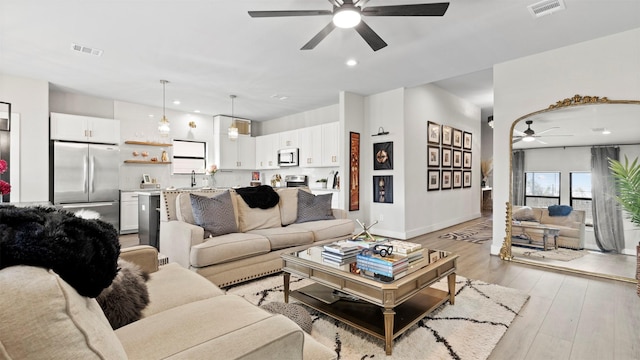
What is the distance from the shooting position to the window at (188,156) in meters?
6.88

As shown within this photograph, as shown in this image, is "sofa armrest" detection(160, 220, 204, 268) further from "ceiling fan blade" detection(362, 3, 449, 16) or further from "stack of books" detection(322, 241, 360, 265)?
"ceiling fan blade" detection(362, 3, 449, 16)

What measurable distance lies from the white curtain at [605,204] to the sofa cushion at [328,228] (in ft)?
9.17

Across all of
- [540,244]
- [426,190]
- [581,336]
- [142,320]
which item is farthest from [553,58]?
[142,320]

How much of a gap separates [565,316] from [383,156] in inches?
141

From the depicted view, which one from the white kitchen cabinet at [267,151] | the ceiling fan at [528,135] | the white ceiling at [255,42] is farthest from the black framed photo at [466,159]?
the white kitchen cabinet at [267,151]

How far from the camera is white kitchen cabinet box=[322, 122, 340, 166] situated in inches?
231

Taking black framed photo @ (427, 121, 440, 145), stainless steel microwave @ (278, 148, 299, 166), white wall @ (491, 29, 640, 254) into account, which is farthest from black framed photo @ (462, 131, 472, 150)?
stainless steel microwave @ (278, 148, 299, 166)

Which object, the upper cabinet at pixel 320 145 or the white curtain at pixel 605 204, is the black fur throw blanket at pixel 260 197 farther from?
the white curtain at pixel 605 204

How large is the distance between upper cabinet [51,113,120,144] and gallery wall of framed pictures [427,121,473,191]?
→ 19.6ft

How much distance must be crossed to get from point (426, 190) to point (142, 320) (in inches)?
206

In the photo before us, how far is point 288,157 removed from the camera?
6840 millimetres

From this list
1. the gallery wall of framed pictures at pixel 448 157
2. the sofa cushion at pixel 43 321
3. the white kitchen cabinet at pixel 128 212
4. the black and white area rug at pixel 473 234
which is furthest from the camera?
the gallery wall of framed pictures at pixel 448 157

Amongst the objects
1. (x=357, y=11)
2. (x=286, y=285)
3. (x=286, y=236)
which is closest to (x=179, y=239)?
(x=286, y=236)

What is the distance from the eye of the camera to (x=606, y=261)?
3.33m
